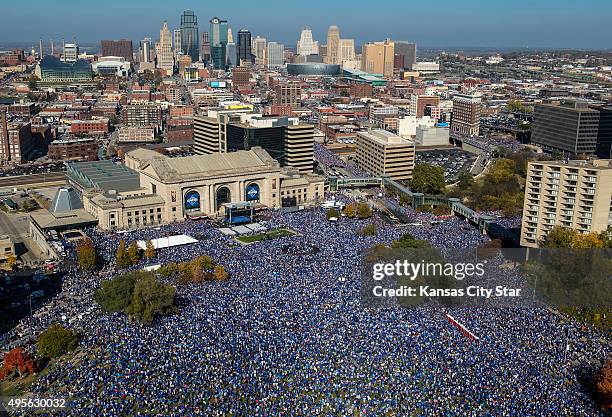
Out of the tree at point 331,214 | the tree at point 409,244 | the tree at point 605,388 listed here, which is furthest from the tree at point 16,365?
the tree at point 331,214

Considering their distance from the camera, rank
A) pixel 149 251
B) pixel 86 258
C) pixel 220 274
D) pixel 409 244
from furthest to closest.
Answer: pixel 149 251, pixel 409 244, pixel 86 258, pixel 220 274

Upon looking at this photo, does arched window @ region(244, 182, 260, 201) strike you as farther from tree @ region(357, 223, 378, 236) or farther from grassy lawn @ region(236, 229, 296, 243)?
tree @ region(357, 223, 378, 236)

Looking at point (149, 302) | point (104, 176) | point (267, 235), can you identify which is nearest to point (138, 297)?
point (149, 302)

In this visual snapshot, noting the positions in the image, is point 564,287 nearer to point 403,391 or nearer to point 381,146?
point 403,391

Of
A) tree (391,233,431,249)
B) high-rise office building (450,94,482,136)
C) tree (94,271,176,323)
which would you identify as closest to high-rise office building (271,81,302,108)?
high-rise office building (450,94,482,136)

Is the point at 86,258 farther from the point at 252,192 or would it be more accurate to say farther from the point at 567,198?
the point at 567,198

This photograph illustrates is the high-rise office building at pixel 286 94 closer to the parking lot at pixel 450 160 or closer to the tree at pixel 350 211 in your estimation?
the parking lot at pixel 450 160
